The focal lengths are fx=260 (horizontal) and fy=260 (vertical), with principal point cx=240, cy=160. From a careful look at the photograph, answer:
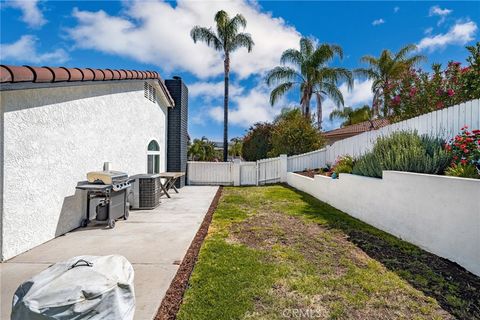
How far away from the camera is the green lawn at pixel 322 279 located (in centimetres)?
294

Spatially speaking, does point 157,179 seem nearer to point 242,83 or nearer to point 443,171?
point 443,171

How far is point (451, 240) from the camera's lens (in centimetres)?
426

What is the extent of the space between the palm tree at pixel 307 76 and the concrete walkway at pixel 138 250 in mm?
17491

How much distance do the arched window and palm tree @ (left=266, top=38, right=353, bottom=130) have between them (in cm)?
1307

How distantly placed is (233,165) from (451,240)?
12547mm

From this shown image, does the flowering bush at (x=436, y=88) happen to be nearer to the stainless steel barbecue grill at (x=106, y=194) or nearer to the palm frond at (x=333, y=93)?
the palm frond at (x=333, y=93)

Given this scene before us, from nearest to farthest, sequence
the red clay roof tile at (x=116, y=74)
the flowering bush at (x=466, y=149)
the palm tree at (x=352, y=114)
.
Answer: the flowering bush at (x=466, y=149) < the red clay roof tile at (x=116, y=74) < the palm tree at (x=352, y=114)

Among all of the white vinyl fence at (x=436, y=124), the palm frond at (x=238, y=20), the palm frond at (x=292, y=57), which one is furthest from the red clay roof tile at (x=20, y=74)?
the palm frond at (x=292, y=57)

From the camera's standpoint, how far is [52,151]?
18.0 feet

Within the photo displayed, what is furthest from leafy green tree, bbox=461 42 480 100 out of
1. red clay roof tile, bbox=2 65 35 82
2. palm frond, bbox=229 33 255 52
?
palm frond, bbox=229 33 255 52

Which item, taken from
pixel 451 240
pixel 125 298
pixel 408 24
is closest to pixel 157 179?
pixel 125 298

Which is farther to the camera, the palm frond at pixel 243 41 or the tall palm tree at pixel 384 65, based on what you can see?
the tall palm tree at pixel 384 65

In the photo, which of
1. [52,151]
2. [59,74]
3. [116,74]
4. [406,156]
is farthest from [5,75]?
[406,156]

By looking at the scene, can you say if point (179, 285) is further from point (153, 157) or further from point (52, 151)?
point (153, 157)
